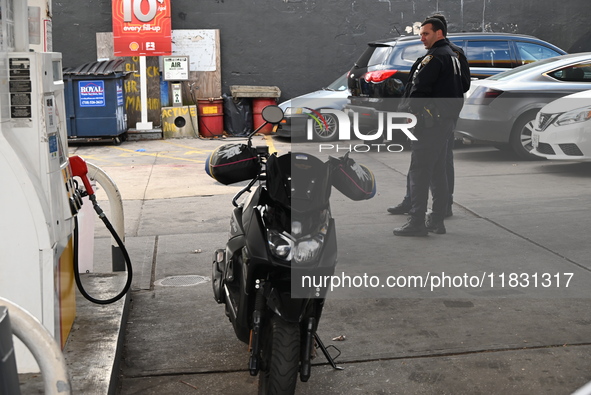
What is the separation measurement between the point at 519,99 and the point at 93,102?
7.36 m

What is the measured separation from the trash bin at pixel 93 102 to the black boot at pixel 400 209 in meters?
7.67

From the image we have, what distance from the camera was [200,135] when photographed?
15.3 metres

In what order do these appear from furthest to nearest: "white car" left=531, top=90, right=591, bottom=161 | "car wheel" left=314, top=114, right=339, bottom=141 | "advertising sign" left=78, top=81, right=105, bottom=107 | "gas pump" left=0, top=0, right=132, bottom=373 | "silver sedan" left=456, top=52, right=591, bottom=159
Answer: "advertising sign" left=78, top=81, right=105, bottom=107, "silver sedan" left=456, top=52, right=591, bottom=159, "white car" left=531, top=90, right=591, bottom=161, "car wheel" left=314, top=114, right=339, bottom=141, "gas pump" left=0, top=0, right=132, bottom=373

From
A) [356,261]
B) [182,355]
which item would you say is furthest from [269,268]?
[356,261]

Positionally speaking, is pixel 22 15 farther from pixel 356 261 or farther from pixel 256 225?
pixel 356 261

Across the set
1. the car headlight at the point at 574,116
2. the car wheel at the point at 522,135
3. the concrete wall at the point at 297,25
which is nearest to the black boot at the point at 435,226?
the car headlight at the point at 574,116

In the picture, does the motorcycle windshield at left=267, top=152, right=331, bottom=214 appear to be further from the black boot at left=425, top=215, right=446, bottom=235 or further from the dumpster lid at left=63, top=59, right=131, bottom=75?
the dumpster lid at left=63, top=59, right=131, bottom=75

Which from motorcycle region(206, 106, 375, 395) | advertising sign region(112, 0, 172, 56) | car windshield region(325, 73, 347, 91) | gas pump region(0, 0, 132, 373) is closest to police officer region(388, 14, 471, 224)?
motorcycle region(206, 106, 375, 395)

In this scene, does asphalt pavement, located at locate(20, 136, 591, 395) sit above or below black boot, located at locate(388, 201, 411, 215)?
below

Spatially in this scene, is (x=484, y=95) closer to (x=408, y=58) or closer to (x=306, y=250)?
(x=408, y=58)

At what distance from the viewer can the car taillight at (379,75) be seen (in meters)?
11.9

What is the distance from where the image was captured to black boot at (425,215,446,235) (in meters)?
6.77

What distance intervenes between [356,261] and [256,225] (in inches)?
100

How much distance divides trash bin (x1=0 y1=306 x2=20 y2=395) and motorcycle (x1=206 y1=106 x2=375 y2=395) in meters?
1.69
